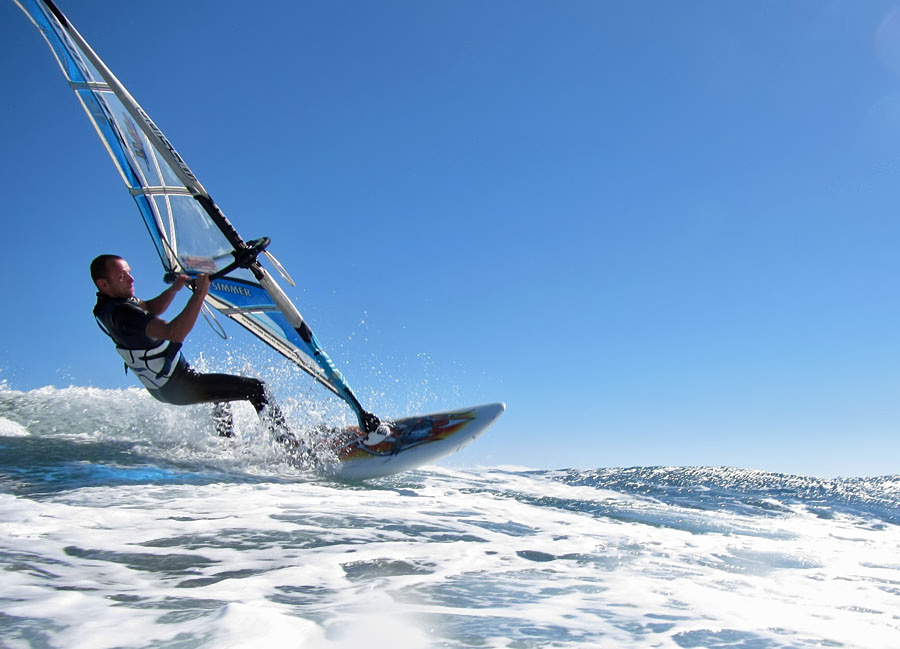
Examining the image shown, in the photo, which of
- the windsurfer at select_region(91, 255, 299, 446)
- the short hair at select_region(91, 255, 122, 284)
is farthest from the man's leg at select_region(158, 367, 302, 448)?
the short hair at select_region(91, 255, 122, 284)

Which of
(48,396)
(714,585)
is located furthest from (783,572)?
(48,396)

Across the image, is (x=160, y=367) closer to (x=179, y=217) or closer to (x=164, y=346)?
(x=164, y=346)

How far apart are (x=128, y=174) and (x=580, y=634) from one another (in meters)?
6.24

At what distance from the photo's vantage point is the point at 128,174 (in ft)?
19.4

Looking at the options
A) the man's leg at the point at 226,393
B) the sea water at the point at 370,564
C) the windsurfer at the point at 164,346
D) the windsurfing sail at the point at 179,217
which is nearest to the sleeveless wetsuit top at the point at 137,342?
the windsurfer at the point at 164,346

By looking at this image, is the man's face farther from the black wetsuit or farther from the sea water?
the sea water

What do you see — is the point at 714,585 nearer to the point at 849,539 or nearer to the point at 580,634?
the point at 580,634

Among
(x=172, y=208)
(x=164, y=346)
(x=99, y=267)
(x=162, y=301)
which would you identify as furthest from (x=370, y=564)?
(x=172, y=208)

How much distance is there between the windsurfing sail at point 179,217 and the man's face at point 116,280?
89 centimetres

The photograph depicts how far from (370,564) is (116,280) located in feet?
10.8

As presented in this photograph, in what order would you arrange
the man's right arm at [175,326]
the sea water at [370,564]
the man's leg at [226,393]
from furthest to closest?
1. the man's leg at [226,393]
2. the man's right arm at [175,326]
3. the sea water at [370,564]

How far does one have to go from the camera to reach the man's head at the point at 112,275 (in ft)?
14.0

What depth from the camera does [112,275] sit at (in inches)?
170

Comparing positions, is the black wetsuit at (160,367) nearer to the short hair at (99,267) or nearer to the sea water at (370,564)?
the short hair at (99,267)
